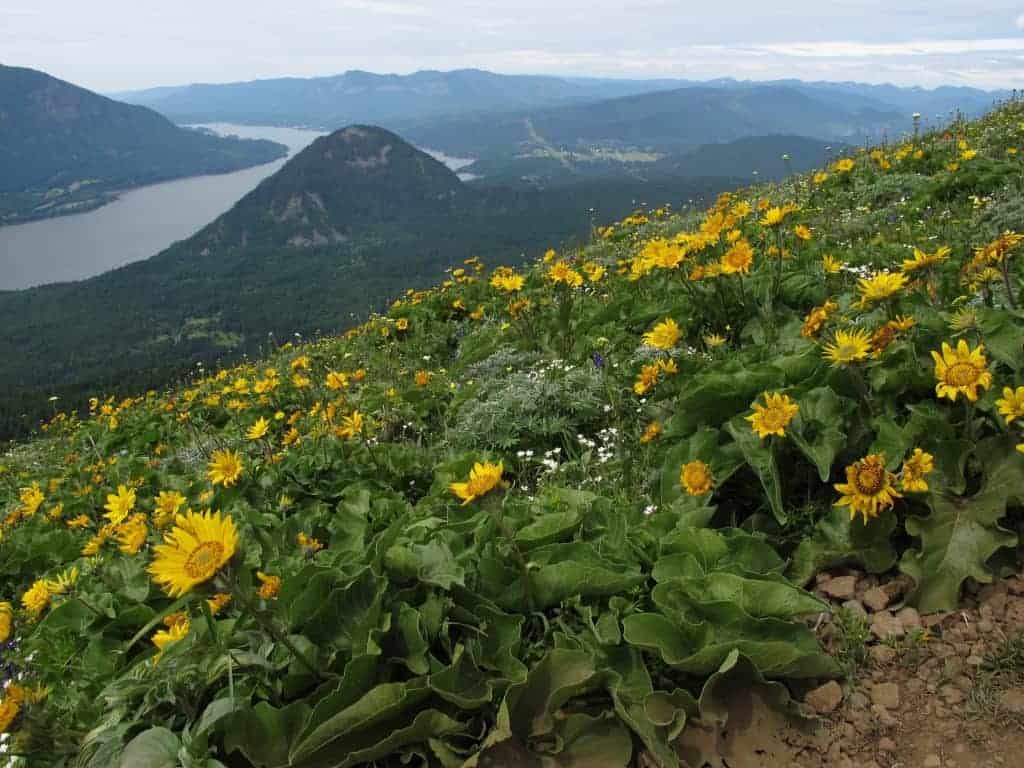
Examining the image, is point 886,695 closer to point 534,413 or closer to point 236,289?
point 534,413

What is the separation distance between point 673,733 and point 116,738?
64.1 inches

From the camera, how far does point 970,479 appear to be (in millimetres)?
2607

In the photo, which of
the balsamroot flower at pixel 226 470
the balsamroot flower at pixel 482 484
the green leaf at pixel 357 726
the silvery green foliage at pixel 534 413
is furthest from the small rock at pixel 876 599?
the balsamroot flower at pixel 226 470

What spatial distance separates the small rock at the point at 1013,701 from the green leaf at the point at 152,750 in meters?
2.36

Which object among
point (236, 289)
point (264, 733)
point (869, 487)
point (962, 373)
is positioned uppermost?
point (962, 373)

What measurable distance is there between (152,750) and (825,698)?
79.1 inches

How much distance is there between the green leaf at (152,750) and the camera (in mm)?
2020

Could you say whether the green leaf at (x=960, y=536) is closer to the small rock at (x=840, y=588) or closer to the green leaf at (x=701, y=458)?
the small rock at (x=840, y=588)

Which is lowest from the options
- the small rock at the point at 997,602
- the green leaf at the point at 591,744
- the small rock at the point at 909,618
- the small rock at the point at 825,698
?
the green leaf at the point at 591,744

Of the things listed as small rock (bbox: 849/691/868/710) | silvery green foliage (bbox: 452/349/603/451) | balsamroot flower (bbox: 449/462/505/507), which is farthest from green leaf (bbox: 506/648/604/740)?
silvery green foliage (bbox: 452/349/603/451)

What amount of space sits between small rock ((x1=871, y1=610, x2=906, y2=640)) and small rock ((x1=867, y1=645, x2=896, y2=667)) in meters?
0.04

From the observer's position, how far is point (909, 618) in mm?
2402

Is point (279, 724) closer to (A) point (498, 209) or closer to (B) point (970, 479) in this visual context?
(B) point (970, 479)

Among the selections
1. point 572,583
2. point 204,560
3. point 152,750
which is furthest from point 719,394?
point 152,750
